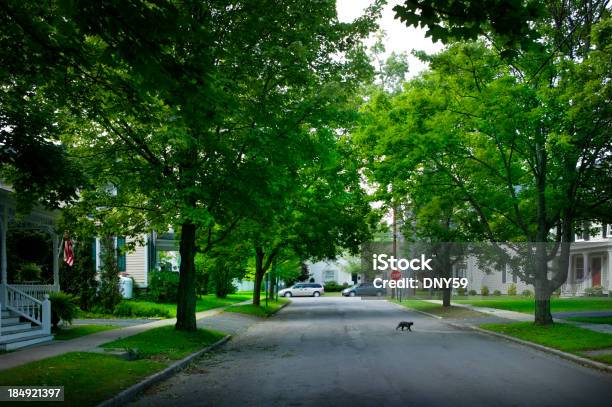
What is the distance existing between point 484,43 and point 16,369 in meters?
16.9

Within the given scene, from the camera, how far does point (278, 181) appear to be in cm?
1664

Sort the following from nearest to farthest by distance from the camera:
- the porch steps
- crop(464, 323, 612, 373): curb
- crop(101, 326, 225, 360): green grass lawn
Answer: crop(464, 323, 612, 373): curb, crop(101, 326, 225, 360): green grass lawn, the porch steps

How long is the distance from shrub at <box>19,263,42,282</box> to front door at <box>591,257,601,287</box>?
41137mm

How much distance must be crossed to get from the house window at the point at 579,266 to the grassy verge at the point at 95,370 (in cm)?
4368

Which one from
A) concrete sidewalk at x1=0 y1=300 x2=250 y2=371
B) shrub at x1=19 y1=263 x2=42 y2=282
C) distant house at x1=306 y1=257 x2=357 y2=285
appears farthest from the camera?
distant house at x1=306 y1=257 x2=357 y2=285

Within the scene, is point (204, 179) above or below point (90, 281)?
above

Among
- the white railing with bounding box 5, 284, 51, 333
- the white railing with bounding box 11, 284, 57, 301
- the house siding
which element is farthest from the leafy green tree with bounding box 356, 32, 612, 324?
the house siding

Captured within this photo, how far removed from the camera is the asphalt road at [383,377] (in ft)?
31.2

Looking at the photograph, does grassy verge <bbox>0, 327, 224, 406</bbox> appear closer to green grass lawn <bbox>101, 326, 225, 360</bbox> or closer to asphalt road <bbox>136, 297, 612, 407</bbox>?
green grass lawn <bbox>101, 326, 225, 360</bbox>

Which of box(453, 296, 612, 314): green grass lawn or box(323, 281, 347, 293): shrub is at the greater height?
box(453, 296, 612, 314): green grass lawn

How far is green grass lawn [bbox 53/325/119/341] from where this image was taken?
1788cm

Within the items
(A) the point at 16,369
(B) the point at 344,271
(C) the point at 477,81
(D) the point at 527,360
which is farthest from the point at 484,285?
(A) the point at 16,369

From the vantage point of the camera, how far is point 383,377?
→ 1167 cm

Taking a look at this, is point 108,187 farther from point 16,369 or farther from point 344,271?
point 344,271
